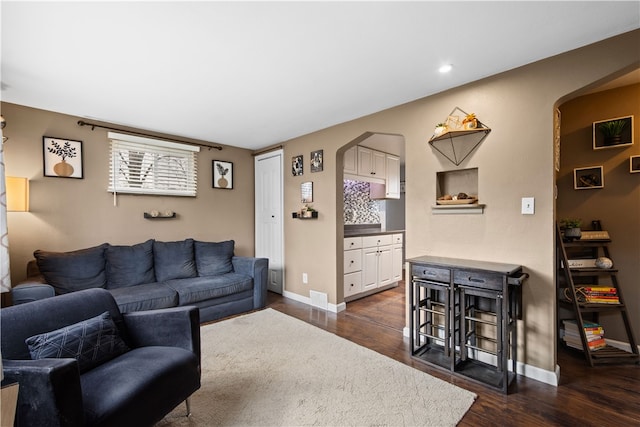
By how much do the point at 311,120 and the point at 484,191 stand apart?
2004 mm

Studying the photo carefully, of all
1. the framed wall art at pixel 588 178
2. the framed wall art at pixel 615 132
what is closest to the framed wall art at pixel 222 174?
the framed wall art at pixel 588 178

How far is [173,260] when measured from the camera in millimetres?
3527

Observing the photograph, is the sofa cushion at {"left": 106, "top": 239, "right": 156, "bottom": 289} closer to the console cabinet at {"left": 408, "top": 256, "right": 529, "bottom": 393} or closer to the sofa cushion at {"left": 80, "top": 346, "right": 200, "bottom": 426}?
the sofa cushion at {"left": 80, "top": 346, "right": 200, "bottom": 426}

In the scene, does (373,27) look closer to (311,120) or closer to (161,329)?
(311,120)

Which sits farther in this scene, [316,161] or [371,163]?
[371,163]

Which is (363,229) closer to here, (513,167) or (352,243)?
→ (352,243)

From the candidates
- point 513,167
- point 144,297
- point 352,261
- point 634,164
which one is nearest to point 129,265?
point 144,297

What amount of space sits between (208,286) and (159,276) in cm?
65

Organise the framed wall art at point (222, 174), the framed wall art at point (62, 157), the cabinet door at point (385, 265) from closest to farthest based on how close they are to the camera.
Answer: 1. the framed wall art at point (62, 157)
2. the framed wall art at point (222, 174)
3. the cabinet door at point (385, 265)

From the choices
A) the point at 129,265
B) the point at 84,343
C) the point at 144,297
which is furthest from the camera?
the point at 129,265

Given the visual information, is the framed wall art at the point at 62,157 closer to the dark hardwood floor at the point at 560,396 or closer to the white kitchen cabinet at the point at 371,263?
the white kitchen cabinet at the point at 371,263

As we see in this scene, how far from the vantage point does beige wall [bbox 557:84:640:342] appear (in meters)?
2.39

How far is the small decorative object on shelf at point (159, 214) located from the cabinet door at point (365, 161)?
276cm

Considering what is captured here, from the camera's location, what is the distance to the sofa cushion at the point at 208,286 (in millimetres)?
3098
